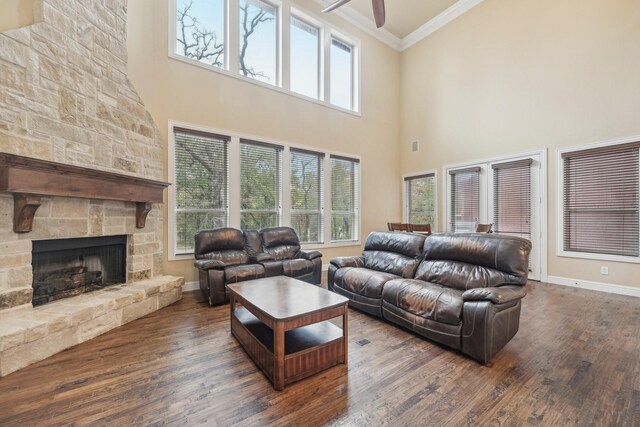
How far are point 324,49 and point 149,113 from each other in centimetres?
393

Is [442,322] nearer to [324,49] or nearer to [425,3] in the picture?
[324,49]

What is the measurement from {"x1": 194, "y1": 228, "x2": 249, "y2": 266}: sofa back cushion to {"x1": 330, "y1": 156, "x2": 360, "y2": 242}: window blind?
2352 millimetres

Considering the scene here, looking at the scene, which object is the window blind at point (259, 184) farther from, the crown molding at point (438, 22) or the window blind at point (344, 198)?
the crown molding at point (438, 22)

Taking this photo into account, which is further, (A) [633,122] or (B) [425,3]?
(B) [425,3]

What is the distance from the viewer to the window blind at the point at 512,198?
5.17 m

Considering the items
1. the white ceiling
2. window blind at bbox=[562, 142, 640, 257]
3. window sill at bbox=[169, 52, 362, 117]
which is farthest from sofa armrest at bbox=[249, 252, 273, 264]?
the white ceiling

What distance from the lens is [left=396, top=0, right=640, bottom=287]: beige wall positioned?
13.9ft

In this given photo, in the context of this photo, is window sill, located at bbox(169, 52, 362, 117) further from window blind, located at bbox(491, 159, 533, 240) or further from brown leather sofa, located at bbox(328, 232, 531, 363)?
brown leather sofa, located at bbox(328, 232, 531, 363)

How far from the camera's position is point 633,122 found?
4090 mm

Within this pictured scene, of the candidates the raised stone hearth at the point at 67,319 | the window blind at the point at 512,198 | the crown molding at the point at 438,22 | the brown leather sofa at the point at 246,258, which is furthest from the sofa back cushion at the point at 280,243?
the crown molding at the point at 438,22

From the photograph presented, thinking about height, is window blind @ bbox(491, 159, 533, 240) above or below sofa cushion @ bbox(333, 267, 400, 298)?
above

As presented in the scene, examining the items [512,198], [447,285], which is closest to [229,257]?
[447,285]

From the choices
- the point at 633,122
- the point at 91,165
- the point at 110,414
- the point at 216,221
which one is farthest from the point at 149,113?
the point at 633,122

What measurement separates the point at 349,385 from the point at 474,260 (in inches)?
73.2
